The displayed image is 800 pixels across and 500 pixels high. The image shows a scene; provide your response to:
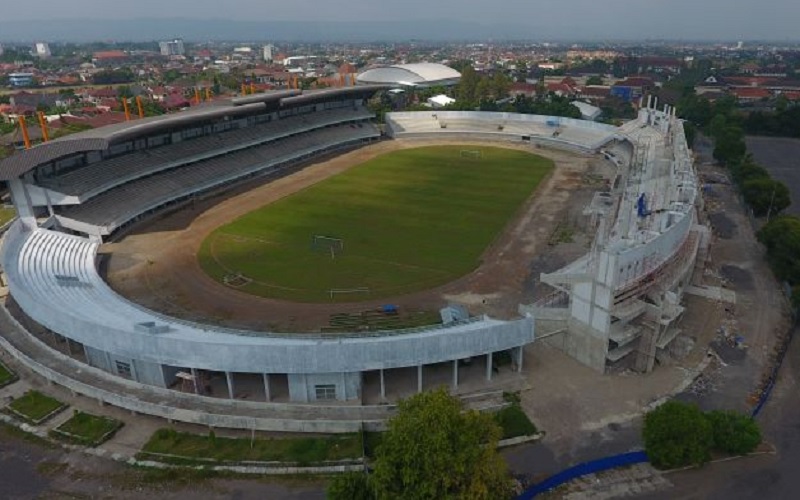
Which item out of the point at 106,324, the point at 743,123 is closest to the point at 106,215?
the point at 106,324

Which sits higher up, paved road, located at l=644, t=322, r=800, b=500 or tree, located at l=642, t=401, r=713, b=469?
tree, located at l=642, t=401, r=713, b=469

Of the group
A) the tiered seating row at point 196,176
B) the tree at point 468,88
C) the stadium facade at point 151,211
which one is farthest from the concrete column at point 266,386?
the tree at point 468,88

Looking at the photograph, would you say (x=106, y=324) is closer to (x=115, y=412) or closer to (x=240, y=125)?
(x=115, y=412)

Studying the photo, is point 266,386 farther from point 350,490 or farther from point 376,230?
point 376,230

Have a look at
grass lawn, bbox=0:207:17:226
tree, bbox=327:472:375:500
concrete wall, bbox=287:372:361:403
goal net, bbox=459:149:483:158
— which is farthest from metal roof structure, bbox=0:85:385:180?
tree, bbox=327:472:375:500

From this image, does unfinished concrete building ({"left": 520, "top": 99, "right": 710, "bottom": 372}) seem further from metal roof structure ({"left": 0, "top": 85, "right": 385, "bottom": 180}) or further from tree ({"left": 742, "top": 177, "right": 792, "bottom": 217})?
metal roof structure ({"left": 0, "top": 85, "right": 385, "bottom": 180})

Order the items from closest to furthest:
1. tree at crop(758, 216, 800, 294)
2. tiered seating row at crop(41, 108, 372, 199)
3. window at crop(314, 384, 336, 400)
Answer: window at crop(314, 384, 336, 400), tree at crop(758, 216, 800, 294), tiered seating row at crop(41, 108, 372, 199)

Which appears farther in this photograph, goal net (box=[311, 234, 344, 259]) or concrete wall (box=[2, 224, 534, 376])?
goal net (box=[311, 234, 344, 259])

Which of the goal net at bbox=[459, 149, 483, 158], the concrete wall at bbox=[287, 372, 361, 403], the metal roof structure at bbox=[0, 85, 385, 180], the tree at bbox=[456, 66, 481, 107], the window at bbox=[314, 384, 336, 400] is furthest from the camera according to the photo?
the tree at bbox=[456, 66, 481, 107]
